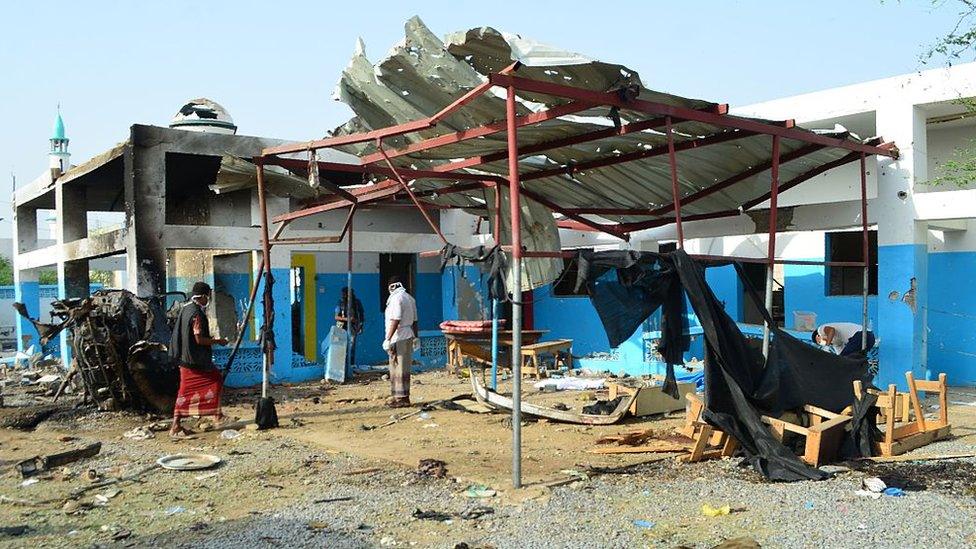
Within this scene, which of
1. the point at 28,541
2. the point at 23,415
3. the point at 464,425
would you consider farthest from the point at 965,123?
the point at 23,415

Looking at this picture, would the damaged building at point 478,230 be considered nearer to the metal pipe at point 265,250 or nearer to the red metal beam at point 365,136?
the red metal beam at point 365,136

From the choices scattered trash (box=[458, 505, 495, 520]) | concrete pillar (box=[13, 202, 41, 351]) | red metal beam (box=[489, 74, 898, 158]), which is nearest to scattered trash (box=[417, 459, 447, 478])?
scattered trash (box=[458, 505, 495, 520])

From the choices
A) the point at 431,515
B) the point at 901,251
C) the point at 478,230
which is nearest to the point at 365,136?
the point at 431,515

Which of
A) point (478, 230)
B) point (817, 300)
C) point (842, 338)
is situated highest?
point (478, 230)

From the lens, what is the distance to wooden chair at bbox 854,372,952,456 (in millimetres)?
7305

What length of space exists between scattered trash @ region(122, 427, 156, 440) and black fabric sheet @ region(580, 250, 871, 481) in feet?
17.4

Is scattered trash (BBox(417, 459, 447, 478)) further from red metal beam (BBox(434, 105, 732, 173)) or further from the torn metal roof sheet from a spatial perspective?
red metal beam (BBox(434, 105, 732, 173))

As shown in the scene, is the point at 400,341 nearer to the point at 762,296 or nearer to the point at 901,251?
the point at 901,251

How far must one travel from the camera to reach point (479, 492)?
6.18 meters

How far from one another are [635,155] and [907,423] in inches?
150

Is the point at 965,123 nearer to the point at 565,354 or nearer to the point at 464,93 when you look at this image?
the point at 565,354

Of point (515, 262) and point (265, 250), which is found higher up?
point (265, 250)

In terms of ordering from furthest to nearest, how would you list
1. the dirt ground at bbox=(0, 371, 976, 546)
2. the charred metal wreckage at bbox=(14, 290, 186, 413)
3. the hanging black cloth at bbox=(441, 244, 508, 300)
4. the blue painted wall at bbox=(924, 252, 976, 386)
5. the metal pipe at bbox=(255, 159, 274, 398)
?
the blue painted wall at bbox=(924, 252, 976, 386)
the charred metal wreckage at bbox=(14, 290, 186, 413)
the metal pipe at bbox=(255, 159, 274, 398)
the hanging black cloth at bbox=(441, 244, 508, 300)
the dirt ground at bbox=(0, 371, 976, 546)

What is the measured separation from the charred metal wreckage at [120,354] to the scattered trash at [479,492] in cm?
563
